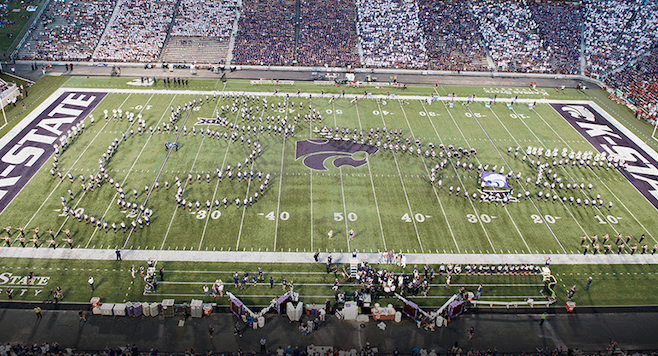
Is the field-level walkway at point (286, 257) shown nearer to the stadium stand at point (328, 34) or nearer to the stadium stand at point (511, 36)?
the stadium stand at point (328, 34)

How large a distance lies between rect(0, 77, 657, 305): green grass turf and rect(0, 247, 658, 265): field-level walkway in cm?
50

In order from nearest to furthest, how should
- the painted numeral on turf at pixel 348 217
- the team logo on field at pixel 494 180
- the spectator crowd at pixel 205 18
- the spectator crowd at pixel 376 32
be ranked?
the painted numeral on turf at pixel 348 217
the team logo on field at pixel 494 180
the spectator crowd at pixel 376 32
the spectator crowd at pixel 205 18

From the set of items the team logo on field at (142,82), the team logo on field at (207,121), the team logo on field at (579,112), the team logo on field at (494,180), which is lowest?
the team logo on field at (494,180)

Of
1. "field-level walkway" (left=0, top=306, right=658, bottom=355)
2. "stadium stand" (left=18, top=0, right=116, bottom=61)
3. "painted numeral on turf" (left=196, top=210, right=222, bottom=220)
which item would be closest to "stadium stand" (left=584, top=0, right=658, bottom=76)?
"field-level walkway" (left=0, top=306, right=658, bottom=355)

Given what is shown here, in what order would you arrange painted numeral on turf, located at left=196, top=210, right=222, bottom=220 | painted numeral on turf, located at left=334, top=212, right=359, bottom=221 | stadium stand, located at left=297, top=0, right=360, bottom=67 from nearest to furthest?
painted numeral on turf, located at left=196, top=210, right=222, bottom=220, painted numeral on turf, located at left=334, top=212, right=359, bottom=221, stadium stand, located at left=297, top=0, right=360, bottom=67

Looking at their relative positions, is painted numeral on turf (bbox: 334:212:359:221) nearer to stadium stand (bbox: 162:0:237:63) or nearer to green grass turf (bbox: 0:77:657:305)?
green grass turf (bbox: 0:77:657:305)

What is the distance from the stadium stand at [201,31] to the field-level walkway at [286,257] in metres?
36.1

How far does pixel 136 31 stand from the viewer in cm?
5962

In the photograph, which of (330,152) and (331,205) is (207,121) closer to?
(330,152)

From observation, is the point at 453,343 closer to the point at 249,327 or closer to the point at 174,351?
the point at 249,327

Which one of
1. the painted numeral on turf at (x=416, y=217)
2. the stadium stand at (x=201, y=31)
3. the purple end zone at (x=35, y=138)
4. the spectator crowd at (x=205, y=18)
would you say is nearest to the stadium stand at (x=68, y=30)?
the stadium stand at (x=201, y=31)

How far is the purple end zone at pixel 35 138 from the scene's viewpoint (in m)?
30.9

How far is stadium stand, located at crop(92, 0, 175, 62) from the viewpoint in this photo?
5575 centimetres

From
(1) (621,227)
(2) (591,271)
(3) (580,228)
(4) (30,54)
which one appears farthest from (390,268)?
(4) (30,54)
